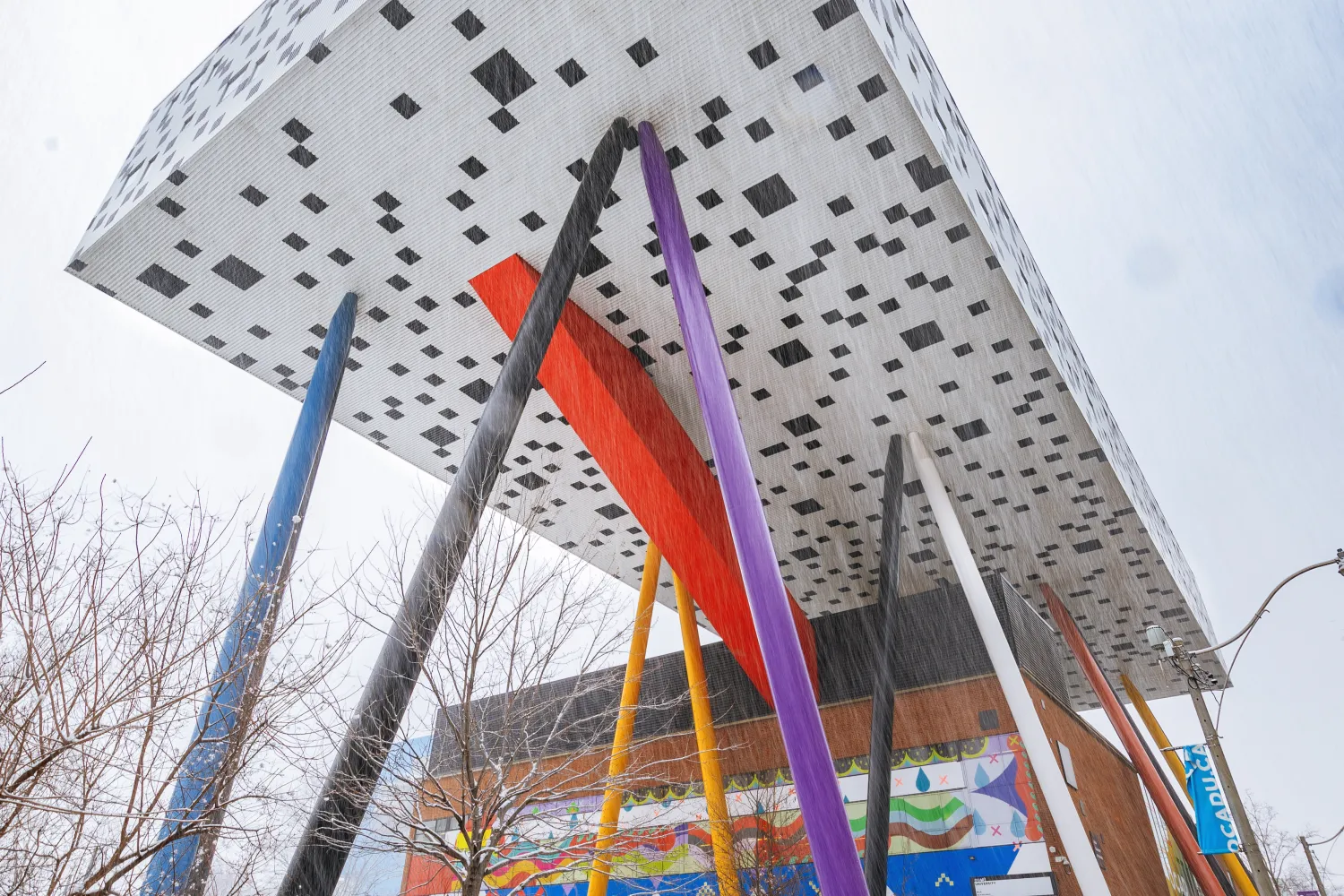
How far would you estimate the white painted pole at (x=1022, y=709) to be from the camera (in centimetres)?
1241

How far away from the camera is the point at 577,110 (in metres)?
10.9

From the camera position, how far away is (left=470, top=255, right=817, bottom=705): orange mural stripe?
1305 centimetres

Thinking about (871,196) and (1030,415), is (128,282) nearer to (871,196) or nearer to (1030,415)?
(871,196)

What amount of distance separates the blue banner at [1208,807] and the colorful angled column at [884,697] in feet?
21.6

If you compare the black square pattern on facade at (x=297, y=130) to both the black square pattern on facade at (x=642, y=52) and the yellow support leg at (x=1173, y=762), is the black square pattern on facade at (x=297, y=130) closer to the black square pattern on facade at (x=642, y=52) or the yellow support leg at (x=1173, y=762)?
the black square pattern on facade at (x=642, y=52)

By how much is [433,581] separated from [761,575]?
11.1ft

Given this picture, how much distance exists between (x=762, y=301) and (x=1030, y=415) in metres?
6.13

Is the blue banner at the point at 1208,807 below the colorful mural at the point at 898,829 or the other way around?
below

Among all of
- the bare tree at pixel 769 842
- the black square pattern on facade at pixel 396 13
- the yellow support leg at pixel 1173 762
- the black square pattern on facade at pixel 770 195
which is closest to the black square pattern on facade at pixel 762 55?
the black square pattern on facade at pixel 770 195

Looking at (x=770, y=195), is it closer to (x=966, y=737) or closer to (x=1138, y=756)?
(x=966, y=737)

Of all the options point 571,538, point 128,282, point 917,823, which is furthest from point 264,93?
point 917,823

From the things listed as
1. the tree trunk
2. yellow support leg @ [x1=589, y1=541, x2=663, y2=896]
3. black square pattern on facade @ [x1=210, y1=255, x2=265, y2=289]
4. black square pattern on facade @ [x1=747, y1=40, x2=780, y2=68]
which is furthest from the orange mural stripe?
the tree trunk

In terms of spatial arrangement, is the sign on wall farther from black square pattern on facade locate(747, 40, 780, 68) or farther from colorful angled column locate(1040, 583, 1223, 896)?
black square pattern on facade locate(747, 40, 780, 68)

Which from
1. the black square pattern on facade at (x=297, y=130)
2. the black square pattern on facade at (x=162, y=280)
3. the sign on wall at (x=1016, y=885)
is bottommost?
the sign on wall at (x=1016, y=885)
